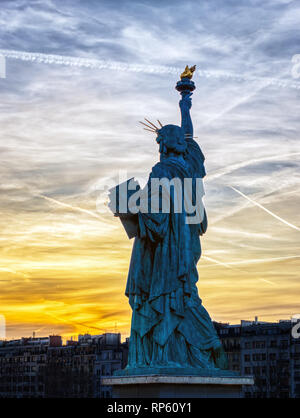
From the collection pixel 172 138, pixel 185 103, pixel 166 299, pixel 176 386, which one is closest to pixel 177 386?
pixel 176 386

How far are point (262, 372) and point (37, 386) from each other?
42.0 meters

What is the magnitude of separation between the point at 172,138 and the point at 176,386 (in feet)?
23.4

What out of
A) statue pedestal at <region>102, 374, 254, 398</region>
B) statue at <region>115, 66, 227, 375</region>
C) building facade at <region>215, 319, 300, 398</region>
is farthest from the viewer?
building facade at <region>215, 319, 300, 398</region>

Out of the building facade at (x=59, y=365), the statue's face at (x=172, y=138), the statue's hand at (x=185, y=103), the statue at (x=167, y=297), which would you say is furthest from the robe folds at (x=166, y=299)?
the building facade at (x=59, y=365)

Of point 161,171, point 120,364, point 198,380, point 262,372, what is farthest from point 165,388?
point 120,364

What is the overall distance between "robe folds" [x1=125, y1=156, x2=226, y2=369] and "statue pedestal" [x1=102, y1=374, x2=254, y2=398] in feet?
2.09

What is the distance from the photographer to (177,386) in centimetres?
2294

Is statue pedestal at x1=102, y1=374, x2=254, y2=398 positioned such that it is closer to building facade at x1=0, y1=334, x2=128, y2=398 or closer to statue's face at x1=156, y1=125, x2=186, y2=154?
statue's face at x1=156, y1=125, x2=186, y2=154

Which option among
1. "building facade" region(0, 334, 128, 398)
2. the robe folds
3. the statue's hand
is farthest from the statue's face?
"building facade" region(0, 334, 128, 398)

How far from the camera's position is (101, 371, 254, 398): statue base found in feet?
74.4

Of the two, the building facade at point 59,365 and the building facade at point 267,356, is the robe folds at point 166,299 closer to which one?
the building facade at point 267,356
